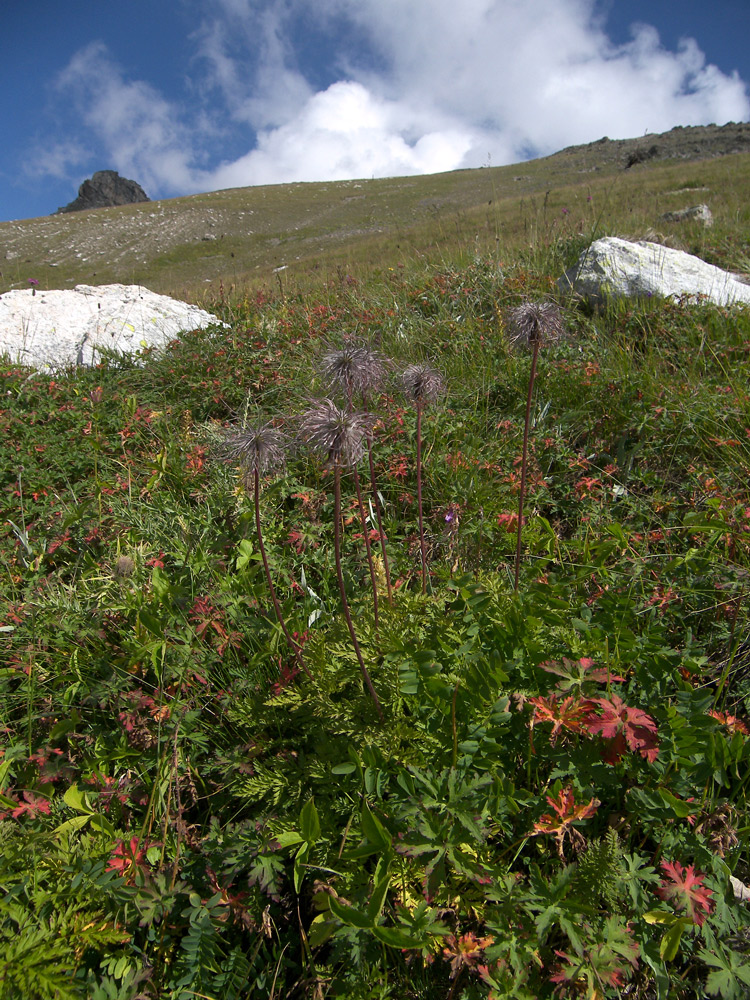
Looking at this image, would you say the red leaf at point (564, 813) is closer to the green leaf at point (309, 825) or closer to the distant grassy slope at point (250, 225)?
the green leaf at point (309, 825)

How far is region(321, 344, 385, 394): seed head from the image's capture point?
1.99 meters

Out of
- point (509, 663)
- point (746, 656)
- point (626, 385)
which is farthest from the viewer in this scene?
point (626, 385)

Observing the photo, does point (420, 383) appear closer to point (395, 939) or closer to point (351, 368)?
point (351, 368)

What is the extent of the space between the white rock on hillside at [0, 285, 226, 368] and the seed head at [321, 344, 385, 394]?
4.79 m

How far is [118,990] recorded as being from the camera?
1.66 metres

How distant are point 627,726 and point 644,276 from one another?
5.23m

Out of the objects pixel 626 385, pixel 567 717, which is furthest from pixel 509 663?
pixel 626 385

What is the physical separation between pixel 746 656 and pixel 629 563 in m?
0.63

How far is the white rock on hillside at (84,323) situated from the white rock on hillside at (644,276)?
14.8 ft

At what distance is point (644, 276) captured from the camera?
5.40 metres

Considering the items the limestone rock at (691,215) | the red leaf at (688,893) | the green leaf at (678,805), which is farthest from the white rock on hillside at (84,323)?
the limestone rock at (691,215)

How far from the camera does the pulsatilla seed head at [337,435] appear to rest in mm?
1697

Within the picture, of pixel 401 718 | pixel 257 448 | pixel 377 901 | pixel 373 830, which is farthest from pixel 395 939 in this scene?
pixel 257 448

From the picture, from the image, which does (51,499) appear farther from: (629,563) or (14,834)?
(629,563)
